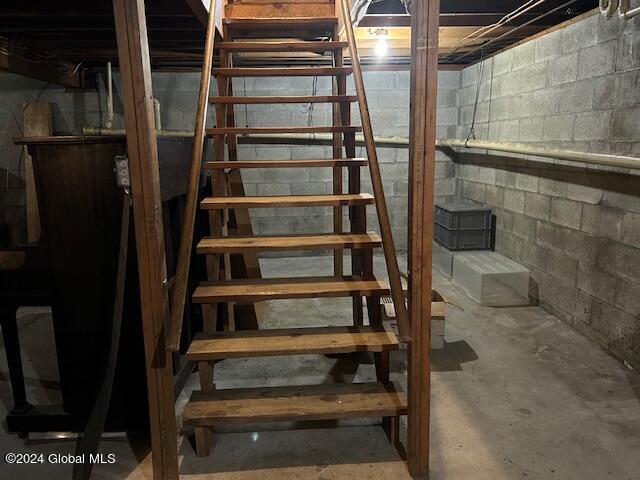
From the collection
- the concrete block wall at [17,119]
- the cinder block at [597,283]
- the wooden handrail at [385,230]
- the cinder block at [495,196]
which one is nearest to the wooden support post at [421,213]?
the wooden handrail at [385,230]

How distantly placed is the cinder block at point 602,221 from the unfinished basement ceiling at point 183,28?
1330 mm

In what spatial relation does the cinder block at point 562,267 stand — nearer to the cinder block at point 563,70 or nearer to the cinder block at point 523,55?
the cinder block at point 563,70

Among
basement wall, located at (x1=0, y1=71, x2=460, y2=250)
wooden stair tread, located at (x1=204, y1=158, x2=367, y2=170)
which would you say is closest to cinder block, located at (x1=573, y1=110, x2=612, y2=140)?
wooden stair tread, located at (x1=204, y1=158, x2=367, y2=170)

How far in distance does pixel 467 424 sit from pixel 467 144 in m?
3.27

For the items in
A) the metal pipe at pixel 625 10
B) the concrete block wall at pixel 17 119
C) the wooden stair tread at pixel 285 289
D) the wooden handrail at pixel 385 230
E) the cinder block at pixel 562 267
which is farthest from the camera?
the concrete block wall at pixel 17 119

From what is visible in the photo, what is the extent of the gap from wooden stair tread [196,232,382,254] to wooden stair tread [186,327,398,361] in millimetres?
380

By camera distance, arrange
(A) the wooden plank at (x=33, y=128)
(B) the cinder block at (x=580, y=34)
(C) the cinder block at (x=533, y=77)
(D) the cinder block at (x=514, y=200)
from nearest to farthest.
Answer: (B) the cinder block at (x=580, y=34) < (C) the cinder block at (x=533, y=77) < (D) the cinder block at (x=514, y=200) < (A) the wooden plank at (x=33, y=128)

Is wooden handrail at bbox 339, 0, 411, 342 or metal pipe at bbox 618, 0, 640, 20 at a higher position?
metal pipe at bbox 618, 0, 640, 20

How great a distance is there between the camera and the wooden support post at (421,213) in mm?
1646

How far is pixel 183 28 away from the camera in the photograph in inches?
139

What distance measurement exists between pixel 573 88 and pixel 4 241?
214 inches

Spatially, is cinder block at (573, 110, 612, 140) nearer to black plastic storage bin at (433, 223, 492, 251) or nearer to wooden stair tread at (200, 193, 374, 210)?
black plastic storage bin at (433, 223, 492, 251)

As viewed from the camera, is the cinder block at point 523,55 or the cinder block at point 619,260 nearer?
the cinder block at point 619,260

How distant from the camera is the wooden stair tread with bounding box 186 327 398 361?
74.2 inches
